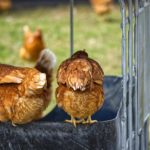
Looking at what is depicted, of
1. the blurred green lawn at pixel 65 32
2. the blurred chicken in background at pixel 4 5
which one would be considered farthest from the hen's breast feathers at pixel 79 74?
the blurred chicken in background at pixel 4 5

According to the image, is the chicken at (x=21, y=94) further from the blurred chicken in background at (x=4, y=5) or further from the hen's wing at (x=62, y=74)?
the blurred chicken in background at (x=4, y=5)

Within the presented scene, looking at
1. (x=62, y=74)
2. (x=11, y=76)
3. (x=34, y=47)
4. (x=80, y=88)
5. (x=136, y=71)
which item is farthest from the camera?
(x=34, y=47)

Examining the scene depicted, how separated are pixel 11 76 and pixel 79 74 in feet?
1.53

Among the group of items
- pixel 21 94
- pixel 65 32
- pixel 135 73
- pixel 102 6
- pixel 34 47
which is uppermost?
pixel 102 6

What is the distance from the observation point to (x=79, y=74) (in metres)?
3.76

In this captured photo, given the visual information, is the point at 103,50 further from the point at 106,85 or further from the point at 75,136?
the point at 75,136

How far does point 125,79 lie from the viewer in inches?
149

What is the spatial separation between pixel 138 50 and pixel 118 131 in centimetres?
57

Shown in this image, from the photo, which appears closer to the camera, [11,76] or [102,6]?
[11,76]

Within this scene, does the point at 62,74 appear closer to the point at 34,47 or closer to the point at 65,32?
the point at 34,47

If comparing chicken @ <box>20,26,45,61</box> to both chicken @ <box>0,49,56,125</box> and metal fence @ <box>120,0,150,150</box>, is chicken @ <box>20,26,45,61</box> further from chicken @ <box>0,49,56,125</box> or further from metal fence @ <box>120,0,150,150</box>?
chicken @ <box>0,49,56,125</box>

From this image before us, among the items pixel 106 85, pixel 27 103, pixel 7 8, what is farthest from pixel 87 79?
pixel 7 8

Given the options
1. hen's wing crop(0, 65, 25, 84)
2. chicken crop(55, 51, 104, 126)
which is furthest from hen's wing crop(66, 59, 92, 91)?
hen's wing crop(0, 65, 25, 84)

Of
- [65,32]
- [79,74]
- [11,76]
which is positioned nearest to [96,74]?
[79,74]
